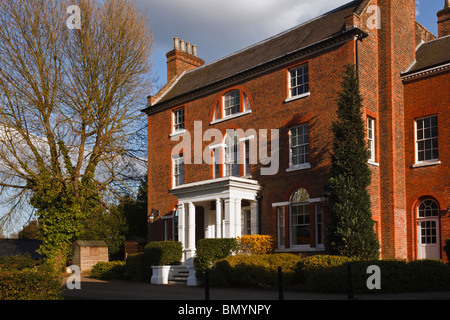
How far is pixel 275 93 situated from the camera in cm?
2292

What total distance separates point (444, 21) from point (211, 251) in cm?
1617

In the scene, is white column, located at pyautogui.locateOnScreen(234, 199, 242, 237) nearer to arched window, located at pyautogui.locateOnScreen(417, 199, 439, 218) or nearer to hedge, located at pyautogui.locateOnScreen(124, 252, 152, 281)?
hedge, located at pyautogui.locateOnScreen(124, 252, 152, 281)

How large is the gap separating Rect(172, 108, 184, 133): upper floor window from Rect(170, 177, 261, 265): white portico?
196 inches

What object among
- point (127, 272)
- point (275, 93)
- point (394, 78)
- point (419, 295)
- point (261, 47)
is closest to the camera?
point (419, 295)

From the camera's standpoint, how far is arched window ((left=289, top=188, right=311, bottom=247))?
21.0 meters

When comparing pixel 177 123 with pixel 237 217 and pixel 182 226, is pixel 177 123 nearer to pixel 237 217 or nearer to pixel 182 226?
pixel 182 226

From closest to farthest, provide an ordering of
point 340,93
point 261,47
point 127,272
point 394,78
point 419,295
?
point 419,295, point 340,93, point 394,78, point 127,272, point 261,47

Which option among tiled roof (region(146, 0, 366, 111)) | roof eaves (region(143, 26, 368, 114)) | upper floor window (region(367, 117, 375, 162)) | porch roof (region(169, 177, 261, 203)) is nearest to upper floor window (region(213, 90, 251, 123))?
roof eaves (region(143, 26, 368, 114))

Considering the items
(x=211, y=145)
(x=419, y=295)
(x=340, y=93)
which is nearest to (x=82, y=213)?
(x=211, y=145)

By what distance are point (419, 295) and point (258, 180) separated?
416 inches

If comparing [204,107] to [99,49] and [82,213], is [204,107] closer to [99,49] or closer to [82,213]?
[99,49]

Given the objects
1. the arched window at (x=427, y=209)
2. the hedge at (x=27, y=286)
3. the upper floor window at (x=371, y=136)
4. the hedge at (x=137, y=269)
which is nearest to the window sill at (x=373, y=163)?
the upper floor window at (x=371, y=136)

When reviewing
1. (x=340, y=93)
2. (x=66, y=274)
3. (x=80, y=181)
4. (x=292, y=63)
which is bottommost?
(x=66, y=274)

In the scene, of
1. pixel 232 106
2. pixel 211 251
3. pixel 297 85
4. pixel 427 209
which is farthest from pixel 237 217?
pixel 427 209
